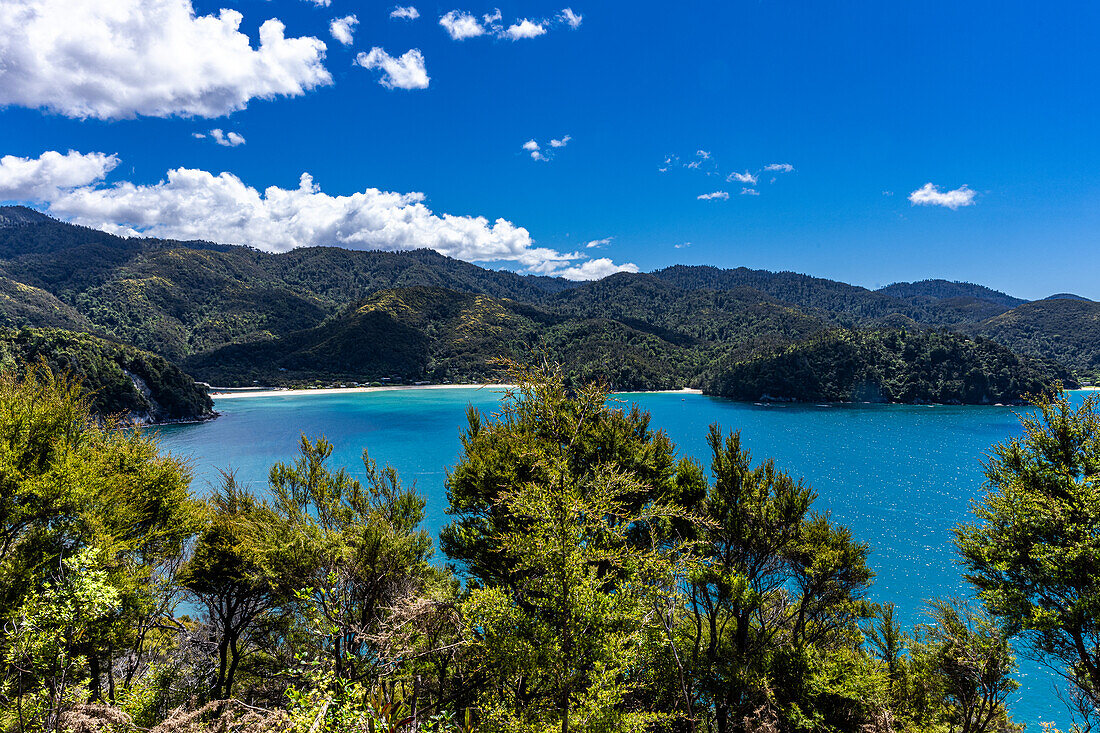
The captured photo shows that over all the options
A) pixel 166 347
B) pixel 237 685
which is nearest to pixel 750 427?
pixel 237 685

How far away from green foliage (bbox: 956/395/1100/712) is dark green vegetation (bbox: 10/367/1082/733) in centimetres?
7

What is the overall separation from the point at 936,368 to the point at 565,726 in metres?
173

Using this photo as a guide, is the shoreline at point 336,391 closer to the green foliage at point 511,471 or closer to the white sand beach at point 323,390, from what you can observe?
the white sand beach at point 323,390

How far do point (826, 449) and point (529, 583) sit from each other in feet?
260

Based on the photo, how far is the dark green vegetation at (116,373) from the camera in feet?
268

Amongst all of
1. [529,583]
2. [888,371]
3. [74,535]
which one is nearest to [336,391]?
[74,535]

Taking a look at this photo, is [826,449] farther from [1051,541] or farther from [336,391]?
[336,391]

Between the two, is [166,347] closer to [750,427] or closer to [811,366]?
[750,427]

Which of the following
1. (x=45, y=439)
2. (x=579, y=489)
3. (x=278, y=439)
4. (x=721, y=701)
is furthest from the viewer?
(x=278, y=439)

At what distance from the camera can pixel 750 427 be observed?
93625 millimetres

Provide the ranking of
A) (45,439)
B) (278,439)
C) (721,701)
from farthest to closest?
(278,439), (721,701), (45,439)

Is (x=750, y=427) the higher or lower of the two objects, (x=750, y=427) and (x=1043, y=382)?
the lower

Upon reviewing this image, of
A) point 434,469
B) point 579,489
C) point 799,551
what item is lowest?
point 434,469

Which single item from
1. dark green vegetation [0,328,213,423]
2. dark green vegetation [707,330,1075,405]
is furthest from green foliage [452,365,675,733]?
dark green vegetation [707,330,1075,405]
